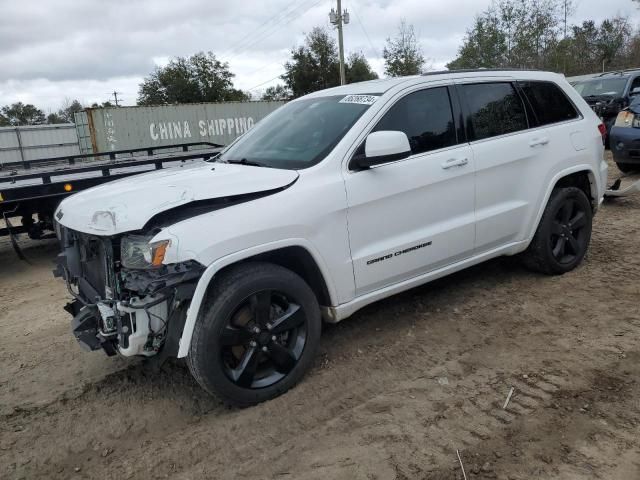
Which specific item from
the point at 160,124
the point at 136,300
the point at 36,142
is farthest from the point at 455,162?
the point at 36,142

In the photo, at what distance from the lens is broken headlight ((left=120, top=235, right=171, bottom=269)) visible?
2.74 meters

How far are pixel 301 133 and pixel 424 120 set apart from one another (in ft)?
2.94

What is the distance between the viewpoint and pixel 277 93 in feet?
172

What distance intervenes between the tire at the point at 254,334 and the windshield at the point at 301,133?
83 cm

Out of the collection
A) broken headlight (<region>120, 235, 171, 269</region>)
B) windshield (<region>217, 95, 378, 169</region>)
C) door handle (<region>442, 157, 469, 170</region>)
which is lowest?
broken headlight (<region>120, 235, 171, 269</region>)

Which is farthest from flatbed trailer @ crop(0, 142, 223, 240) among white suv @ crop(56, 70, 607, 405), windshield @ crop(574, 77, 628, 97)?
Answer: windshield @ crop(574, 77, 628, 97)

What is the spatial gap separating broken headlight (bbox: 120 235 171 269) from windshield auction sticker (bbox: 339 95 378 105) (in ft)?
5.73

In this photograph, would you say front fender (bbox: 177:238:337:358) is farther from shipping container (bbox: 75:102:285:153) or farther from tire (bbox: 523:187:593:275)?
shipping container (bbox: 75:102:285:153)

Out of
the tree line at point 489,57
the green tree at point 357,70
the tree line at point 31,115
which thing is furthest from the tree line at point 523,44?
the tree line at point 31,115

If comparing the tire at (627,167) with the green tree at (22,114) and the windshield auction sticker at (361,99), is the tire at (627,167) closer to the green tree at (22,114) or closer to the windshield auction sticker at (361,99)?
the windshield auction sticker at (361,99)

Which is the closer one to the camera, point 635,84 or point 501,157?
point 501,157

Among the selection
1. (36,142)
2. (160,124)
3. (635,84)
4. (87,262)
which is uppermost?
(160,124)

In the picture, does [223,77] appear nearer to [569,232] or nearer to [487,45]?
[487,45]

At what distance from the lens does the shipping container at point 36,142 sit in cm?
2058
